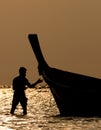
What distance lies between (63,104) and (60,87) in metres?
0.80

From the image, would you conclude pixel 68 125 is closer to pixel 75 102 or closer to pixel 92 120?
pixel 92 120

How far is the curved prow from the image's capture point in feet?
84.3

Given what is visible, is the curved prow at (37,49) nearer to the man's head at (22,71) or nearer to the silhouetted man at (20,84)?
the silhouetted man at (20,84)

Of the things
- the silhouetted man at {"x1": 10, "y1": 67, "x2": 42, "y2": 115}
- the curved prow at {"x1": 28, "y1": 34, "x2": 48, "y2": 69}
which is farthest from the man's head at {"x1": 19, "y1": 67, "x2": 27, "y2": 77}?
the curved prow at {"x1": 28, "y1": 34, "x2": 48, "y2": 69}

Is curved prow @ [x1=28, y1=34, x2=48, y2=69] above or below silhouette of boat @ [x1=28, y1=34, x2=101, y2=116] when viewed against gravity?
above

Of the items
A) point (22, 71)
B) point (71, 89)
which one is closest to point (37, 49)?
point (22, 71)

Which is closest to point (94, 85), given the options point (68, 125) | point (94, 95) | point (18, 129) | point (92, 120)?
A: point (94, 95)

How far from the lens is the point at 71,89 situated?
24828 millimetres

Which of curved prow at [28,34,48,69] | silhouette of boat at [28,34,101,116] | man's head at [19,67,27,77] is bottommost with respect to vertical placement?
silhouette of boat at [28,34,101,116]

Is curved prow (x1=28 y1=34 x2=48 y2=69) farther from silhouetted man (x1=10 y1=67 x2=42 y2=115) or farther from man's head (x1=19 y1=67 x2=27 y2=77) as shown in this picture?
man's head (x1=19 y1=67 x2=27 y2=77)

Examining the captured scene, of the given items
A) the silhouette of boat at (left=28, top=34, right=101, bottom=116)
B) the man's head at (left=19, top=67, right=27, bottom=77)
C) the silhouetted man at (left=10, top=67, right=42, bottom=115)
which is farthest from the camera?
the silhouette of boat at (left=28, top=34, right=101, bottom=116)

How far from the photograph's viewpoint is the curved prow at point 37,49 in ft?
84.3

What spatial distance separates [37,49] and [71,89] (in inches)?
100

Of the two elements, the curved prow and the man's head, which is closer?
the man's head
